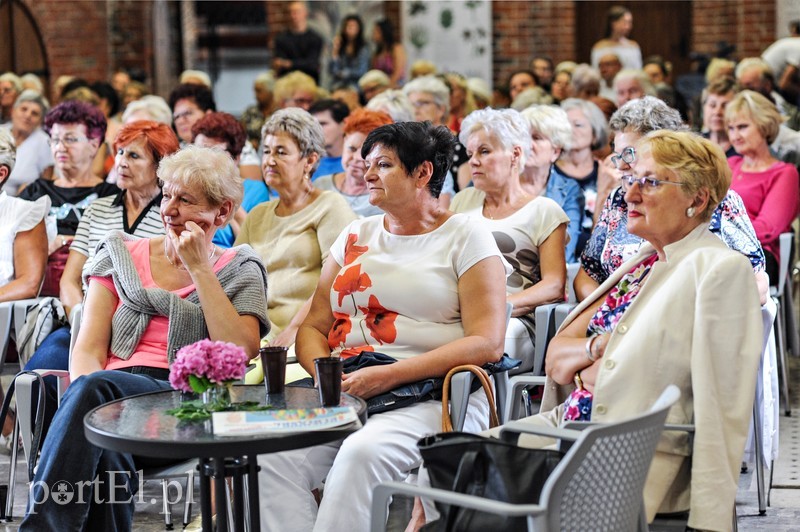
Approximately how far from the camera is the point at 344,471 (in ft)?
9.20

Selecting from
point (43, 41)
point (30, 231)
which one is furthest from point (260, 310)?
point (43, 41)

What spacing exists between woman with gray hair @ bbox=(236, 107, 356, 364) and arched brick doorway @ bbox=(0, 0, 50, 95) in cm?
752

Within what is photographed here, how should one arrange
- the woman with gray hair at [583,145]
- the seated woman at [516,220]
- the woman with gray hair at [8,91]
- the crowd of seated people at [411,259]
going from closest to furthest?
the crowd of seated people at [411,259] < the seated woman at [516,220] < the woman with gray hair at [583,145] < the woman with gray hair at [8,91]

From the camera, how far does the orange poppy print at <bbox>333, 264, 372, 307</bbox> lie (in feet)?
10.6

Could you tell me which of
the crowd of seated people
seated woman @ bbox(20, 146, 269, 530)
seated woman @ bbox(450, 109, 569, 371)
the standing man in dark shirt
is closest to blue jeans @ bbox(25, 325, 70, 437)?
the crowd of seated people

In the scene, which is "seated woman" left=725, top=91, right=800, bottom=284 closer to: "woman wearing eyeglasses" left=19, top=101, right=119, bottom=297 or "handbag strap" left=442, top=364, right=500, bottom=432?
"handbag strap" left=442, top=364, right=500, bottom=432

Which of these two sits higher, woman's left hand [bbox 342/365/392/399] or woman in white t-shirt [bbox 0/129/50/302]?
woman in white t-shirt [bbox 0/129/50/302]

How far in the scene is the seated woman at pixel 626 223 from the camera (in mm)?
3357

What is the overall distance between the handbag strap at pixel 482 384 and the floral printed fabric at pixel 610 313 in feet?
0.71

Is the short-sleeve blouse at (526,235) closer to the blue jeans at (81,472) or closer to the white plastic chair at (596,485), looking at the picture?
the blue jeans at (81,472)

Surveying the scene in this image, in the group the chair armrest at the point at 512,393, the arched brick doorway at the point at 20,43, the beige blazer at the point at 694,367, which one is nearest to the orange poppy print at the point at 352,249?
the chair armrest at the point at 512,393

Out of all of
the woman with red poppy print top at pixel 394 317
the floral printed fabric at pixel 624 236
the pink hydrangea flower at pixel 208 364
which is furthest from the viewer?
the floral printed fabric at pixel 624 236

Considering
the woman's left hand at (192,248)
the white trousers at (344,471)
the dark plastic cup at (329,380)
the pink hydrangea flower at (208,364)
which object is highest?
the woman's left hand at (192,248)

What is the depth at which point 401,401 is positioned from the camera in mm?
3008
